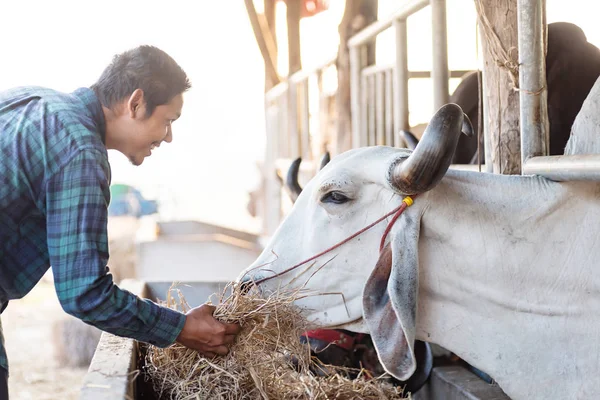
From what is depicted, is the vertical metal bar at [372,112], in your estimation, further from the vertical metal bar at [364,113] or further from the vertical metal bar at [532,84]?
the vertical metal bar at [532,84]

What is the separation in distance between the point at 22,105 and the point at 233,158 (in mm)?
32220

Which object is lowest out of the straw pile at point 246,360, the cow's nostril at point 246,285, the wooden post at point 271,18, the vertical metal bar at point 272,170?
the vertical metal bar at point 272,170

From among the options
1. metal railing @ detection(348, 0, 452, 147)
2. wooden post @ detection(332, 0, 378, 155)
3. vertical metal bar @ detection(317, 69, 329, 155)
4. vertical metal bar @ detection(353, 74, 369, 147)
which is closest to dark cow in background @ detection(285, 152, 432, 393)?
metal railing @ detection(348, 0, 452, 147)

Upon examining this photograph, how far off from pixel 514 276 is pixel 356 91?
10.4 ft

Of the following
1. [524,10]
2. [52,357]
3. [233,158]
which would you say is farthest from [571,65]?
[233,158]

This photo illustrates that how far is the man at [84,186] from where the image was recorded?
194cm

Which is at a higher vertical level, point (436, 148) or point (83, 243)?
point (436, 148)

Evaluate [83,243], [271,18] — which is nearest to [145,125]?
[83,243]

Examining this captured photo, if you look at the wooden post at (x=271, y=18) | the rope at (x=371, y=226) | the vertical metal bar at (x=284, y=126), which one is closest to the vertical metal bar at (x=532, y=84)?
the rope at (x=371, y=226)

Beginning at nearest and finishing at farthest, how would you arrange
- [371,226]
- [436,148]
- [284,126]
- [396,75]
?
1. [436,148]
2. [371,226]
3. [396,75]
4. [284,126]

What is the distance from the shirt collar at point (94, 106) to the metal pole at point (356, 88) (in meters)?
3.00

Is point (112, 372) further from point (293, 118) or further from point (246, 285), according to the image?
point (293, 118)

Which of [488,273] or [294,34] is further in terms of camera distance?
[294,34]

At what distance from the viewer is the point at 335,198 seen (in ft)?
7.43
